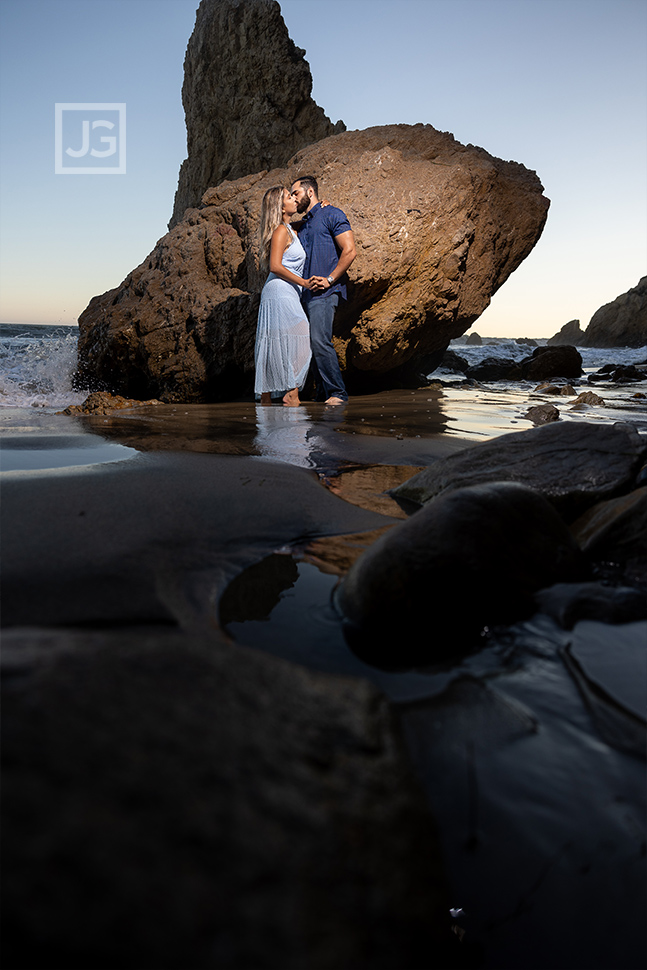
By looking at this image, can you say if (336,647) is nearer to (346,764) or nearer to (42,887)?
(346,764)

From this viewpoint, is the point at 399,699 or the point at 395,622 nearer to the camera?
the point at 399,699

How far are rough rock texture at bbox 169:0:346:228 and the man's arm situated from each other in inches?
411

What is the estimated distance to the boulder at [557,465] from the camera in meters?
2.05

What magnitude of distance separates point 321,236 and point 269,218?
580mm

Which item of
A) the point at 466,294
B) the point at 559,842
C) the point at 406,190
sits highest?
the point at 406,190

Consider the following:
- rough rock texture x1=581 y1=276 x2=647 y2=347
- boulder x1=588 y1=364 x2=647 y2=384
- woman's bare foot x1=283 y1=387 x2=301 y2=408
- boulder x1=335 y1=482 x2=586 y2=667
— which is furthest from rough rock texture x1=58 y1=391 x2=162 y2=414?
rough rock texture x1=581 y1=276 x2=647 y2=347

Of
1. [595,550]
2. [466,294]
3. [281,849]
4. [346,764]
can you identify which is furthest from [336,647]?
[466,294]

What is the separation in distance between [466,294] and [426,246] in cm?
128

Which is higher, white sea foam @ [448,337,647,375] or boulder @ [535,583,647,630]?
white sea foam @ [448,337,647,375]

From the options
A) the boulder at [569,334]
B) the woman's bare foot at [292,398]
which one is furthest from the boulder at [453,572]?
the boulder at [569,334]

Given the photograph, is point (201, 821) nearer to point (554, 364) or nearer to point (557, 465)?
point (557, 465)

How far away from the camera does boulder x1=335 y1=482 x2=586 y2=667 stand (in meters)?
1.23

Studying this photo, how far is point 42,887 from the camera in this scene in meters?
0.49

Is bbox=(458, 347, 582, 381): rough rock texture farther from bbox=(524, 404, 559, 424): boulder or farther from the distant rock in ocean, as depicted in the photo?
bbox=(524, 404, 559, 424): boulder
